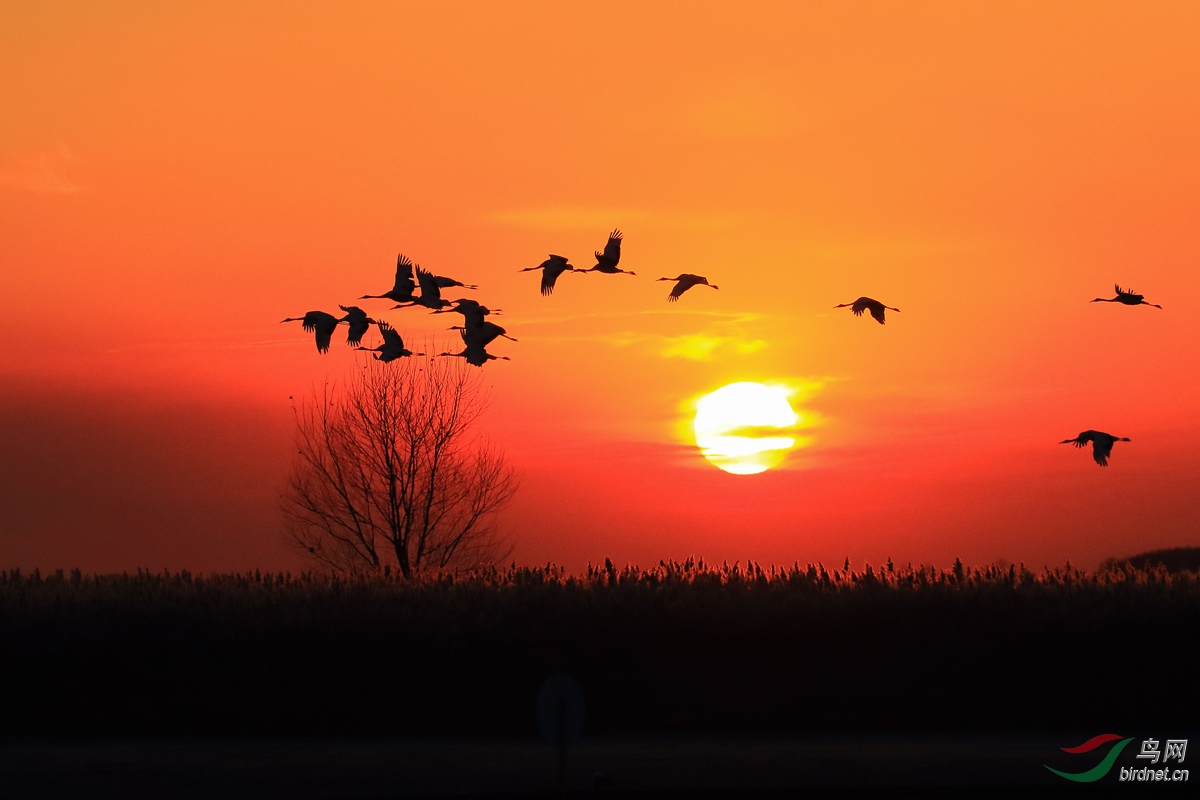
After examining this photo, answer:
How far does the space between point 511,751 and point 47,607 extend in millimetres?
16228

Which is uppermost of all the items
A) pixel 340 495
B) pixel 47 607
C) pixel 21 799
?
pixel 340 495

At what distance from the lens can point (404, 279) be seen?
2844cm

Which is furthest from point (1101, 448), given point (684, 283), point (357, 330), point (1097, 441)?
point (357, 330)

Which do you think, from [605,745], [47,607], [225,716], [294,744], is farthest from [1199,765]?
[47,607]

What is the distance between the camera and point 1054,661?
110 feet

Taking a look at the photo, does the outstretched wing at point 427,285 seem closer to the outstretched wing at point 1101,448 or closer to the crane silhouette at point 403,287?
the crane silhouette at point 403,287

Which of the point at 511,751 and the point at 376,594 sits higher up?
the point at 376,594

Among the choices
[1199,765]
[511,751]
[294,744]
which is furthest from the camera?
[294,744]

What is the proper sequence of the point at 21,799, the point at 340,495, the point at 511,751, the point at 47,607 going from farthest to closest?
1. the point at 340,495
2. the point at 47,607
3. the point at 511,751
4. the point at 21,799

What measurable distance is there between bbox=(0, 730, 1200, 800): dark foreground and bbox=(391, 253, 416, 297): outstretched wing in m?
8.82

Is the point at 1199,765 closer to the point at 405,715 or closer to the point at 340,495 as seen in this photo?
the point at 405,715

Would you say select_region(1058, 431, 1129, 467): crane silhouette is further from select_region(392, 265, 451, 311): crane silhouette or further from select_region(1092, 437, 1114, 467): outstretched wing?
select_region(392, 265, 451, 311): crane silhouette

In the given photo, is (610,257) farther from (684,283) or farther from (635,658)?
(635,658)

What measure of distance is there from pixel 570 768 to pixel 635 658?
12095mm
